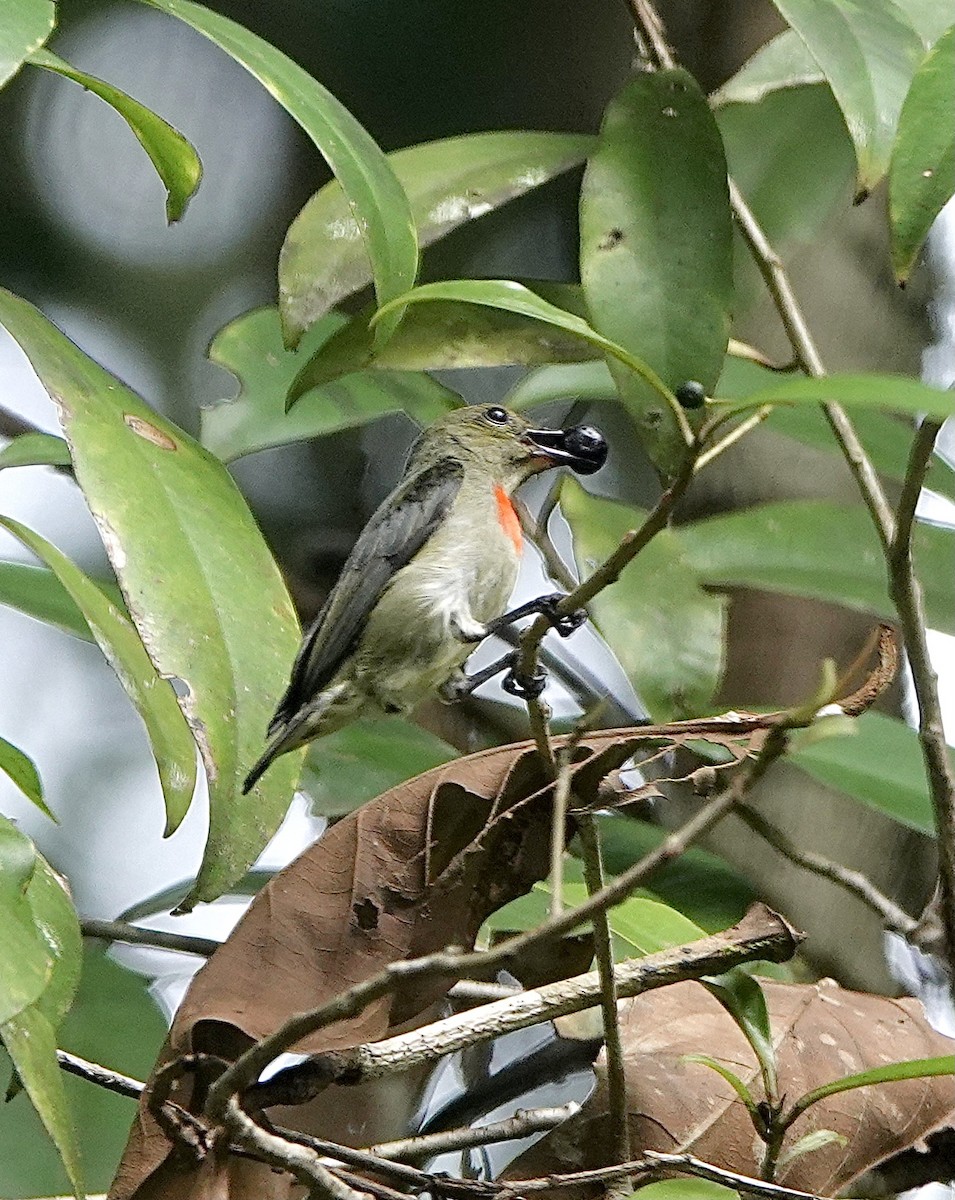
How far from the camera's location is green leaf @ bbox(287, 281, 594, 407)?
56.0 inches

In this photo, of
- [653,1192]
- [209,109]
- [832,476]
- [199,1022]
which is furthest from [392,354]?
[209,109]

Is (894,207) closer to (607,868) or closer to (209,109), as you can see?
(607,868)

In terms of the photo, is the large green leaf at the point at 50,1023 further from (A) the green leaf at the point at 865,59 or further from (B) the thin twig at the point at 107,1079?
(A) the green leaf at the point at 865,59

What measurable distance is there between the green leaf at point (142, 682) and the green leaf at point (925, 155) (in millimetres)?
653

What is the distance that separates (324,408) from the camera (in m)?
1.95

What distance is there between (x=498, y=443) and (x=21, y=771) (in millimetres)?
1009

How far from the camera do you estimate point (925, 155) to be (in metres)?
1.04

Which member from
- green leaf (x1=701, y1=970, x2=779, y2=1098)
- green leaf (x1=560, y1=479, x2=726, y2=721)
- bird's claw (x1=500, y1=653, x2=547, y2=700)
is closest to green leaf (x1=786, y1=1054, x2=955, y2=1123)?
green leaf (x1=701, y1=970, x2=779, y2=1098)

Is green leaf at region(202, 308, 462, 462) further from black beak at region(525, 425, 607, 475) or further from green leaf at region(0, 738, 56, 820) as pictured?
green leaf at region(0, 738, 56, 820)

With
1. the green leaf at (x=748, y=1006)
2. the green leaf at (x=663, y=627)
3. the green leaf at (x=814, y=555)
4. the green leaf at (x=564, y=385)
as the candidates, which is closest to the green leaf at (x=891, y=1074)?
the green leaf at (x=748, y=1006)

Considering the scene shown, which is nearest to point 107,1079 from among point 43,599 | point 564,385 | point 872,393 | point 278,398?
point 872,393

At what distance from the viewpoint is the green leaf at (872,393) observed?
0.74 meters

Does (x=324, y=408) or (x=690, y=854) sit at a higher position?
(x=324, y=408)

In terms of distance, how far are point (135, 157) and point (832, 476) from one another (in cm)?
209
